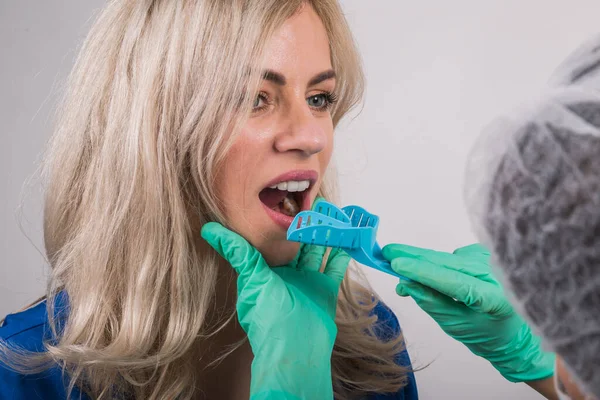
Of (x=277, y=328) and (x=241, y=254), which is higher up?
(x=241, y=254)

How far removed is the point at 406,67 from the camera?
1.99 metres

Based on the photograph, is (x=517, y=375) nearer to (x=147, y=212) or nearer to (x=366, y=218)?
(x=366, y=218)

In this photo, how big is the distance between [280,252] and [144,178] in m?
0.30

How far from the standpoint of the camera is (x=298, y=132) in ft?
4.07

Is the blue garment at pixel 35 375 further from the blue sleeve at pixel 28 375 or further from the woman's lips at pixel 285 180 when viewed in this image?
the woman's lips at pixel 285 180

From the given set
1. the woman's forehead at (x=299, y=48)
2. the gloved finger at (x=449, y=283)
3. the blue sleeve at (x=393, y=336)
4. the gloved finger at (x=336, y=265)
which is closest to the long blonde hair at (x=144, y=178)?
the woman's forehead at (x=299, y=48)

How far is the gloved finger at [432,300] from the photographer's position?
1.16 metres

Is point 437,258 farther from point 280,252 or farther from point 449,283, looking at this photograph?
point 280,252

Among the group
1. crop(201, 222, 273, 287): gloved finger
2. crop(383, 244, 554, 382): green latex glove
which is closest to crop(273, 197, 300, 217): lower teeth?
crop(201, 222, 273, 287): gloved finger

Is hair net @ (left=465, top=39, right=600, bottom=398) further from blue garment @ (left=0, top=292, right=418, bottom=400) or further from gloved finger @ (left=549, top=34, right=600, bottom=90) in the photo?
blue garment @ (left=0, top=292, right=418, bottom=400)

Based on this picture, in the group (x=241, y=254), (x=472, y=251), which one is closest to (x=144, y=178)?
(x=241, y=254)

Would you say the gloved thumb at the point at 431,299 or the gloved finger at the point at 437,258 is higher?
the gloved finger at the point at 437,258

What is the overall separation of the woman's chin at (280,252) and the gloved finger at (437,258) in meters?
0.21

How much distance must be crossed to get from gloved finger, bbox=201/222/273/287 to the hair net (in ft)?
1.85
